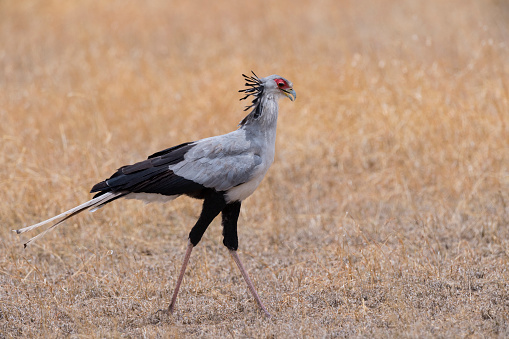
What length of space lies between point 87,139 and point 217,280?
3.93 m

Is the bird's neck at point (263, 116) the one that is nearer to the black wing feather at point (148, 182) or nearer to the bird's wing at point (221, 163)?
the bird's wing at point (221, 163)

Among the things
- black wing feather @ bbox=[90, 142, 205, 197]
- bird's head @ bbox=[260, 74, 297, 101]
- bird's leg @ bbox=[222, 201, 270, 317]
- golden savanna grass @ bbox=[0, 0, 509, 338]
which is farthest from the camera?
bird's head @ bbox=[260, 74, 297, 101]

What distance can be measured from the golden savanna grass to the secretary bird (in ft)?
2.19

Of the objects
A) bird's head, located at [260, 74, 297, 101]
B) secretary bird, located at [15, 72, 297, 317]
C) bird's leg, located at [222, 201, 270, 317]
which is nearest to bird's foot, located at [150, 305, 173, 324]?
secretary bird, located at [15, 72, 297, 317]

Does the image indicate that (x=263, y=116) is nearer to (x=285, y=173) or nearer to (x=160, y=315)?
(x=160, y=315)

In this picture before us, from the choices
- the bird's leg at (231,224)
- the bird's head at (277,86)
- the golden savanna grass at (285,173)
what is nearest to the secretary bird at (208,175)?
the bird's leg at (231,224)

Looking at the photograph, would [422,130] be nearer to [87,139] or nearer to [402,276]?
[402,276]

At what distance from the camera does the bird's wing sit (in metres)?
4.70

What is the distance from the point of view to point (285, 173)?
26.3ft

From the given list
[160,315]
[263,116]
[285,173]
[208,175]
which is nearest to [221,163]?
[208,175]

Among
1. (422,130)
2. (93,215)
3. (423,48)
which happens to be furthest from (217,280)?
(423,48)

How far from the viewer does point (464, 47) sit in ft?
34.5

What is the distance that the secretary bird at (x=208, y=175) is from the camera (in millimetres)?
4703

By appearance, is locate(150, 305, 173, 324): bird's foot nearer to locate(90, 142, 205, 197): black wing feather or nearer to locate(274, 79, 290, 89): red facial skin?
locate(90, 142, 205, 197): black wing feather
